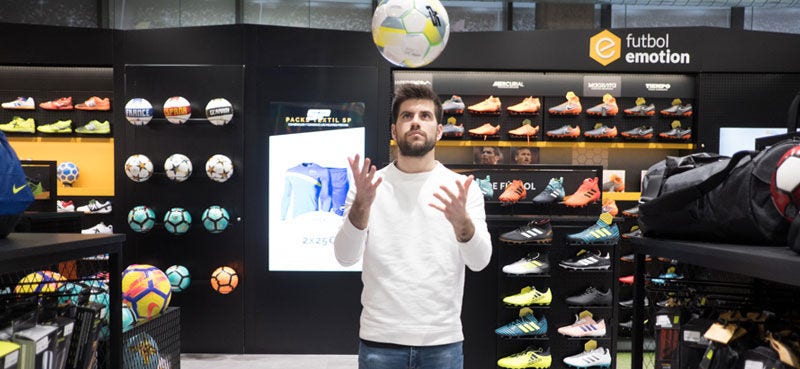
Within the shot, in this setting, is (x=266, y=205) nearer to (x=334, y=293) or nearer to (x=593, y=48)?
(x=334, y=293)

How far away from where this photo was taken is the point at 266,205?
5.20m

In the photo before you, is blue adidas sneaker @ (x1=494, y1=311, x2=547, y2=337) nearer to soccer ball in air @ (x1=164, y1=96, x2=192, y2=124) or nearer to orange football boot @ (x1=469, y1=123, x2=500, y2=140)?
orange football boot @ (x1=469, y1=123, x2=500, y2=140)

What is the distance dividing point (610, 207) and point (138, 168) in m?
4.23

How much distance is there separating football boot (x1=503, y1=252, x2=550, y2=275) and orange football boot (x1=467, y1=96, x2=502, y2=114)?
80.0 inches

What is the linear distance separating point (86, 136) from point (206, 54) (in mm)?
1654

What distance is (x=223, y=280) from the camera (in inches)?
201

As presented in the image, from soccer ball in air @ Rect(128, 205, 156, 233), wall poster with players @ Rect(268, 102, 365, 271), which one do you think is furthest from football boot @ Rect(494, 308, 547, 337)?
soccer ball in air @ Rect(128, 205, 156, 233)

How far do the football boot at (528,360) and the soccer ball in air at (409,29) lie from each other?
2.11 metres

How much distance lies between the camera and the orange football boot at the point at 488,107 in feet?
19.0

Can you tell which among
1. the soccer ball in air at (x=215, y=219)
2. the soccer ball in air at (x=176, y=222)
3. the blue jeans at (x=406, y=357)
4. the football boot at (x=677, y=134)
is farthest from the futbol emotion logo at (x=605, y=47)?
the blue jeans at (x=406, y=357)

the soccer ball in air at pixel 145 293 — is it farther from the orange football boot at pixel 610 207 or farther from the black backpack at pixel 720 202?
the orange football boot at pixel 610 207

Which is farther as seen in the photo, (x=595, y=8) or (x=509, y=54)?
(x=595, y=8)

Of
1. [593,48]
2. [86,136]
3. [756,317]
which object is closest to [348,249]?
[756,317]

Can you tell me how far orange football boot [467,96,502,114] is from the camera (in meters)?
5.80
